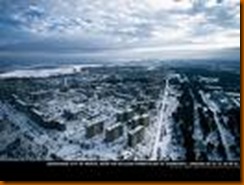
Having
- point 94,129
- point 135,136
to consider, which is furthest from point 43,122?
point 135,136

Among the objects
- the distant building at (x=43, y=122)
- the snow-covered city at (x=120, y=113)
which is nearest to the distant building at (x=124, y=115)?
the snow-covered city at (x=120, y=113)

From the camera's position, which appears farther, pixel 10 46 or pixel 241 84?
pixel 10 46

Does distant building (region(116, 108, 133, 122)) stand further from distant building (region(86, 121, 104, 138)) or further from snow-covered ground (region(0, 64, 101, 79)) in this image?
snow-covered ground (region(0, 64, 101, 79))

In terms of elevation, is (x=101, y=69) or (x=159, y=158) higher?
(x=101, y=69)

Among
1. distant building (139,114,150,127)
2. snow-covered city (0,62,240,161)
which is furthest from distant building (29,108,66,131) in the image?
distant building (139,114,150,127)

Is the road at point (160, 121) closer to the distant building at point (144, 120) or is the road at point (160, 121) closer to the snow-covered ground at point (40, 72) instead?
the distant building at point (144, 120)

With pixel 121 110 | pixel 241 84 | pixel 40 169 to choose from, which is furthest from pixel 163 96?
pixel 40 169

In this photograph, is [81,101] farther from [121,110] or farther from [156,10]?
[156,10]
